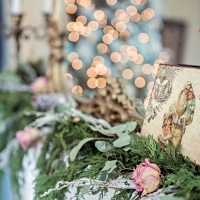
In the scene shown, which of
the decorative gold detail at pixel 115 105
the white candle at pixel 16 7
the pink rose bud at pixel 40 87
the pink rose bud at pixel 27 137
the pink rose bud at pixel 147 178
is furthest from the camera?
the white candle at pixel 16 7

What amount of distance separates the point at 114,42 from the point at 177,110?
4.44ft

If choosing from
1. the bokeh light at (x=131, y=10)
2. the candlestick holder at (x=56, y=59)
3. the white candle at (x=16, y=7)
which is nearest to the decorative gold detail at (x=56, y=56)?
the candlestick holder at (x=56, y=59)

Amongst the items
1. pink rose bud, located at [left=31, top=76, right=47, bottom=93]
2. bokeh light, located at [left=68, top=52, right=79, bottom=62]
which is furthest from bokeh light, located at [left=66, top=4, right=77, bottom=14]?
pink rose bud, located at [left=31, top=76, right=47, bottom=93]

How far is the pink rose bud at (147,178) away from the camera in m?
→ 0.48

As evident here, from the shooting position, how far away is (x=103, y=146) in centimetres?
61

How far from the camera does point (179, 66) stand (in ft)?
1.82

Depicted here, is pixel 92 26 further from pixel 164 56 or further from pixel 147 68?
pixel 164 56

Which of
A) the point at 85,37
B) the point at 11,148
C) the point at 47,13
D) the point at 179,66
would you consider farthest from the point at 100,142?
the point at 85,37

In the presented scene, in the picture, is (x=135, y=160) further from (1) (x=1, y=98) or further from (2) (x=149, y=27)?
(2) (x=149, y=27)

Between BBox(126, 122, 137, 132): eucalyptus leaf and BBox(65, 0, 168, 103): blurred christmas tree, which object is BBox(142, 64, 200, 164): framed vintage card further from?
BBox(65, 0, 168, 103): blurred christmas tree

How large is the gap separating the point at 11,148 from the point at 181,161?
600mm

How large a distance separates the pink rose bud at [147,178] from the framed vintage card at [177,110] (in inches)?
2.5

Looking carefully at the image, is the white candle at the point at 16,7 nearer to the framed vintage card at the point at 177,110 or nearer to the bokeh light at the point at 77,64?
the bokeh light at the point at 77,64

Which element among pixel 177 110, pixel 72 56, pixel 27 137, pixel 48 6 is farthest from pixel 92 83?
pixel 177 110
